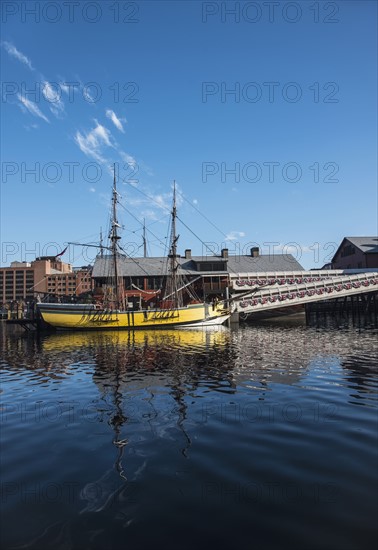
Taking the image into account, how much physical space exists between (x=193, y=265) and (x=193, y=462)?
6092 centimetres

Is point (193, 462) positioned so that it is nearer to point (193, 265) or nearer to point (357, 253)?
point (193, 265)

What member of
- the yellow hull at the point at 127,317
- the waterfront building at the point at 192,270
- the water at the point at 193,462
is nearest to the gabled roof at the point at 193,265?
the waterfront building at the point at 192,270

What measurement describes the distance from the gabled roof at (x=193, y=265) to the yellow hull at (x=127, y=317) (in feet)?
49.2

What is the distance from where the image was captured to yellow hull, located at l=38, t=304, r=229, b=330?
152 ft

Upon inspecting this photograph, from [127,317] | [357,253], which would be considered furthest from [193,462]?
[357,253]

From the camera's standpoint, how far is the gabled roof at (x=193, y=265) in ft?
213

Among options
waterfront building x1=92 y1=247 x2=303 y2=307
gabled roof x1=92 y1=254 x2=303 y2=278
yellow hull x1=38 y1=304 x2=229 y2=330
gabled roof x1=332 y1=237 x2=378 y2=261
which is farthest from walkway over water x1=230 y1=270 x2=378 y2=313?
gabled roof x1=332 y1=237 x2=378 y2=261

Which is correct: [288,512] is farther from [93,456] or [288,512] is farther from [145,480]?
[93,456]

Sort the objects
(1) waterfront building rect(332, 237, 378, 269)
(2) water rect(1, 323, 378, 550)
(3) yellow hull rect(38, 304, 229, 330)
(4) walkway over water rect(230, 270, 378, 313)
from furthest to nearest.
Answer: (1) waterfront building rect(332, 237, 378, 269), (4) walkway over water rect(230, 270, 378, 313), (3) yellow hull rect(38, 304, 229, 330), (2) water rect(1, 323, 378, 550)

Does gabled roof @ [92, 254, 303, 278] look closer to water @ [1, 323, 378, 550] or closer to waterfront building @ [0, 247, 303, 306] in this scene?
waterfront building @ [0, 247, 303, 306]

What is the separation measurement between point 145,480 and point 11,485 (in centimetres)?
240

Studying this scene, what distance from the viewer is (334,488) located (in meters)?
6.19

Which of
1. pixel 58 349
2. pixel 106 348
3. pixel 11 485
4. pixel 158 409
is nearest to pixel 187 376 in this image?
pixel 158 409

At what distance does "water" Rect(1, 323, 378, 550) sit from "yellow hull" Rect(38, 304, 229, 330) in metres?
30.5
